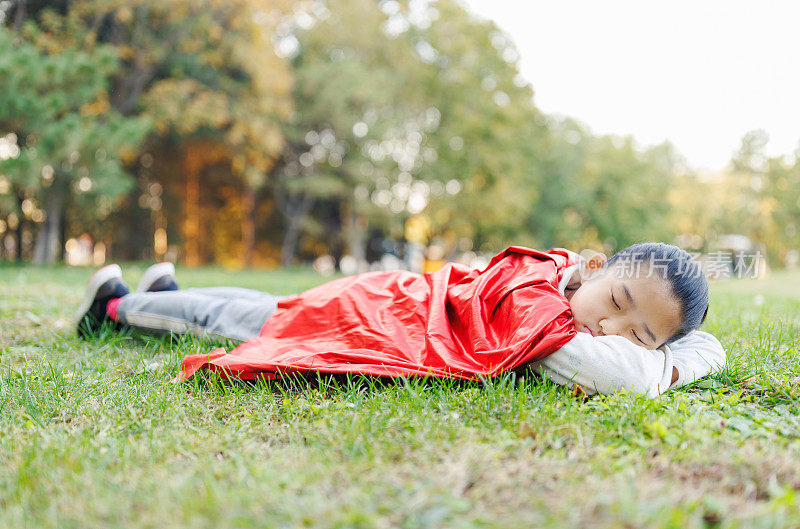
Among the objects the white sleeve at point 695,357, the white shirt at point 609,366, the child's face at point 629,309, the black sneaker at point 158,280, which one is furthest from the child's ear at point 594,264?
the black sneaker at point 158,280

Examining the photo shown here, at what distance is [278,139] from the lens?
17422 millimetres

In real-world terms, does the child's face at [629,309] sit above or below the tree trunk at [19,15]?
below

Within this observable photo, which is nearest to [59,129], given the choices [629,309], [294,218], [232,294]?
[294,218]

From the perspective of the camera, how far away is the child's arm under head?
2.49 metres

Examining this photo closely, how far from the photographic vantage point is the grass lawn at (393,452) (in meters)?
1.52

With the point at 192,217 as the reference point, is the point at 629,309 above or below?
above

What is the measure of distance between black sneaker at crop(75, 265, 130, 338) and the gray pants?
0.10 m

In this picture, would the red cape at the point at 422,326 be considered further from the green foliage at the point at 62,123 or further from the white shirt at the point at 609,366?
the green foliage at the point at 62,123

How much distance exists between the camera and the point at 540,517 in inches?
58.7

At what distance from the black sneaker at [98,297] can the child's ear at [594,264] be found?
281 centimetres

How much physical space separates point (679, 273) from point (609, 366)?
0.51 m

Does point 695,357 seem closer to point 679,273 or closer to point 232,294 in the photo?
point 679,273

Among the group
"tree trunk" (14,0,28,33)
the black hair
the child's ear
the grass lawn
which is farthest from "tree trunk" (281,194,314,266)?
the black hair

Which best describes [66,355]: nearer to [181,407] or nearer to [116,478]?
[181,407]
